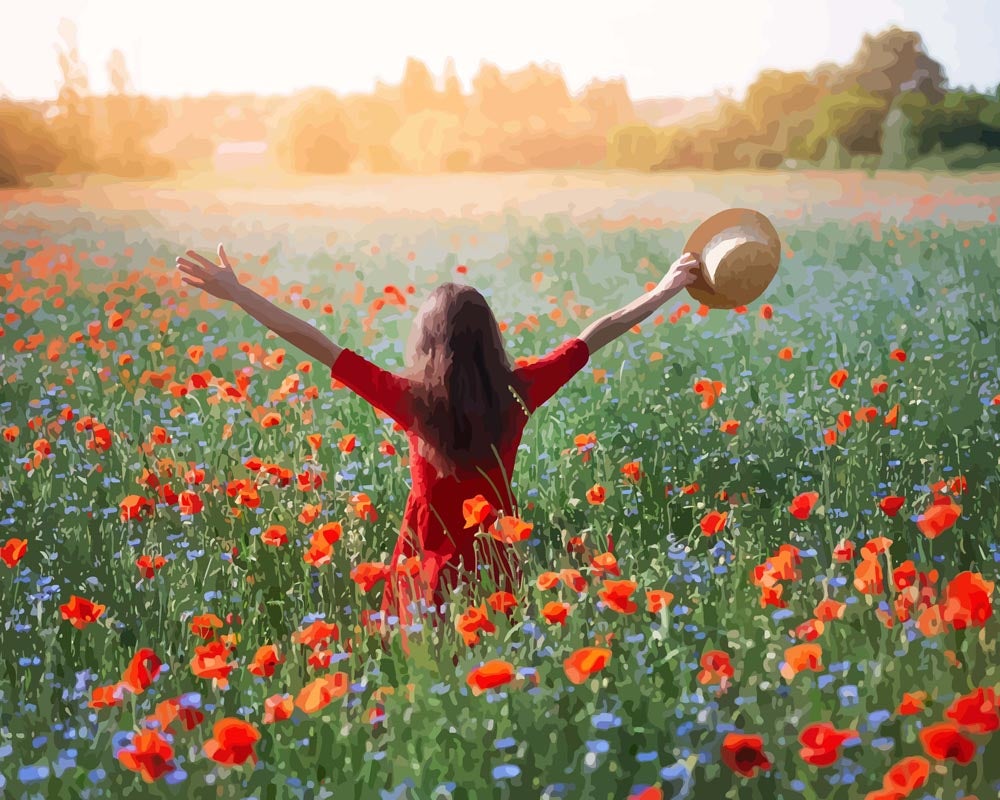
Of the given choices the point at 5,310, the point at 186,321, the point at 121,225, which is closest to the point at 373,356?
the point at 186,321

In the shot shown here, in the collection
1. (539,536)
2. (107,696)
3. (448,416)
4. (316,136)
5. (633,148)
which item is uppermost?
(316,136)

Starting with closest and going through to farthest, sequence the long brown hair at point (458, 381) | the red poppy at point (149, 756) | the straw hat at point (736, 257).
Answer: the red poppy at point (149, 756), the long brown hair at point (458, 381), the straw hat at point (736, 257)

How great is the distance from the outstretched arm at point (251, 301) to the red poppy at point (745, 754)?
123 centimetres

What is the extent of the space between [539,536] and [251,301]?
105 centimetres

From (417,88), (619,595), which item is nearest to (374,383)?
(619,595)

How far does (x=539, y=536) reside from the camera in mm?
3074

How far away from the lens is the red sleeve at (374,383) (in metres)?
2.54

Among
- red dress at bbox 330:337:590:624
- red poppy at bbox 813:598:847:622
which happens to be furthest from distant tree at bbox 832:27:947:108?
red poppy at bbox 813:598:847:622

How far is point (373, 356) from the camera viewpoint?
4.86 m

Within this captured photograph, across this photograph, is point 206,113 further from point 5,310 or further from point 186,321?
point 5,310

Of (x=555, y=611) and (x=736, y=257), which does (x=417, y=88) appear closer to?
(x=736, y=257)

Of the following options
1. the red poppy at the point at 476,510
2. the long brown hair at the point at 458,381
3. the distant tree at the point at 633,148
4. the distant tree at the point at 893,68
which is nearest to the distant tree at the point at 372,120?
the distant tree at the point at 633,148

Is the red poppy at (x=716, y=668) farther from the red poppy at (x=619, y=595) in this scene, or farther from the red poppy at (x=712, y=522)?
the red poppy at (x=712, y=522)

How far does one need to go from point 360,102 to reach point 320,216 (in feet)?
7.32
